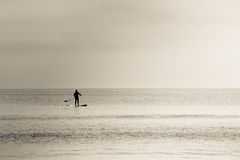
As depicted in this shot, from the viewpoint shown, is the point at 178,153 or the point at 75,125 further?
the point at 75,125

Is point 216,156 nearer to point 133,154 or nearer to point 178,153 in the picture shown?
point 178,153

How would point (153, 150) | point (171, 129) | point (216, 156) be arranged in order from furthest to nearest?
point (171, 129) → point (153, 150) → point (216, 156)

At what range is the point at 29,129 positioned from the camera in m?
44.2

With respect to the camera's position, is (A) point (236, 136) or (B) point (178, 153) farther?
(A) point (236, 136)

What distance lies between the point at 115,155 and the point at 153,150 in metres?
2.81

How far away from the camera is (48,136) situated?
39062 mm

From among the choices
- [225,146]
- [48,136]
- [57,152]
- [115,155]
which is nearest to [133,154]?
[115,155]

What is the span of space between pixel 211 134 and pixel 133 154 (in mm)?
12560

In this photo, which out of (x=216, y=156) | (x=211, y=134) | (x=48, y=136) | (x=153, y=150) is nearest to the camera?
(x=216, y=156)

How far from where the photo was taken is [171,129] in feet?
151

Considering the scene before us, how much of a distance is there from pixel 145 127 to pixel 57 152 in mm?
17492

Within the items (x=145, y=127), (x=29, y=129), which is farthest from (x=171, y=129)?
(x=29, y=129)

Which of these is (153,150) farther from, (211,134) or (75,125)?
(75,125)

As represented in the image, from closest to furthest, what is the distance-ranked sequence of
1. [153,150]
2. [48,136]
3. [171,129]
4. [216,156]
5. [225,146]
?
[216,156], [153,150], [225,146], [48,136], [171,129]
